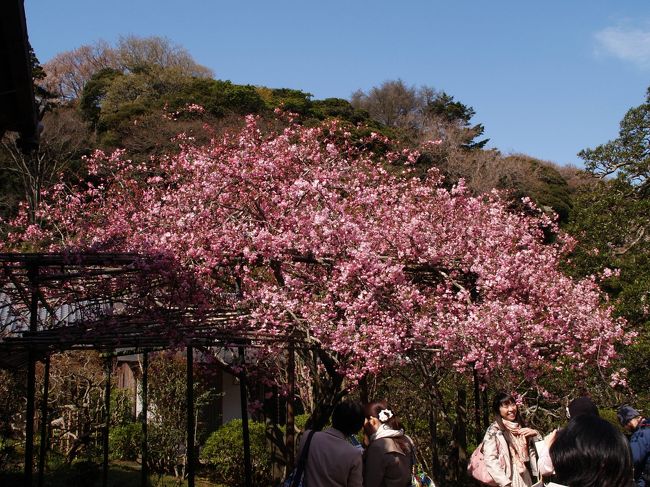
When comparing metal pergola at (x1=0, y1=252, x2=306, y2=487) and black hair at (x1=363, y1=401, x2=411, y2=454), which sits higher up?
metal pergola at (x1=0, y1=252, x2=306, y2=487)

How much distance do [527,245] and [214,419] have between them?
9500 mm

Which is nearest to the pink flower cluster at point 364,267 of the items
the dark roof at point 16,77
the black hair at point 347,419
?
the dark roof at point 16,77

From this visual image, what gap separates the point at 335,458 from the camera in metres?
3.88

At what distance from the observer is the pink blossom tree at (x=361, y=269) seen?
689cm

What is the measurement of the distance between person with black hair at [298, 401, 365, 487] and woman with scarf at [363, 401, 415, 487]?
1.39 ft

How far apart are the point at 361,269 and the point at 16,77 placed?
3.57 m

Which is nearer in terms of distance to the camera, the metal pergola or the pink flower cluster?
the metal pergola

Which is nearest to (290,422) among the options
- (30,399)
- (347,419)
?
(30,399)

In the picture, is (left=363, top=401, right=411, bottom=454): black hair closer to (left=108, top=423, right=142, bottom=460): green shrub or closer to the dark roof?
the dark roof

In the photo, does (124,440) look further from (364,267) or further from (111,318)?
(364,267)

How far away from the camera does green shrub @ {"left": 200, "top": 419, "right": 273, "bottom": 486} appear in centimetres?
1143

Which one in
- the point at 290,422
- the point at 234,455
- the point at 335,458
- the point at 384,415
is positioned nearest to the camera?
the point at 335,458

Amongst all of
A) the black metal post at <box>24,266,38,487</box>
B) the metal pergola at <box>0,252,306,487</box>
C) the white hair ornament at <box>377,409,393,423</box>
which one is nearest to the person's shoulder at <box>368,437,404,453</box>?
the white hair ornament at <box>377,409,393,423</box>

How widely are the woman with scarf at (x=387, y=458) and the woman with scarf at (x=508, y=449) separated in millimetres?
670
